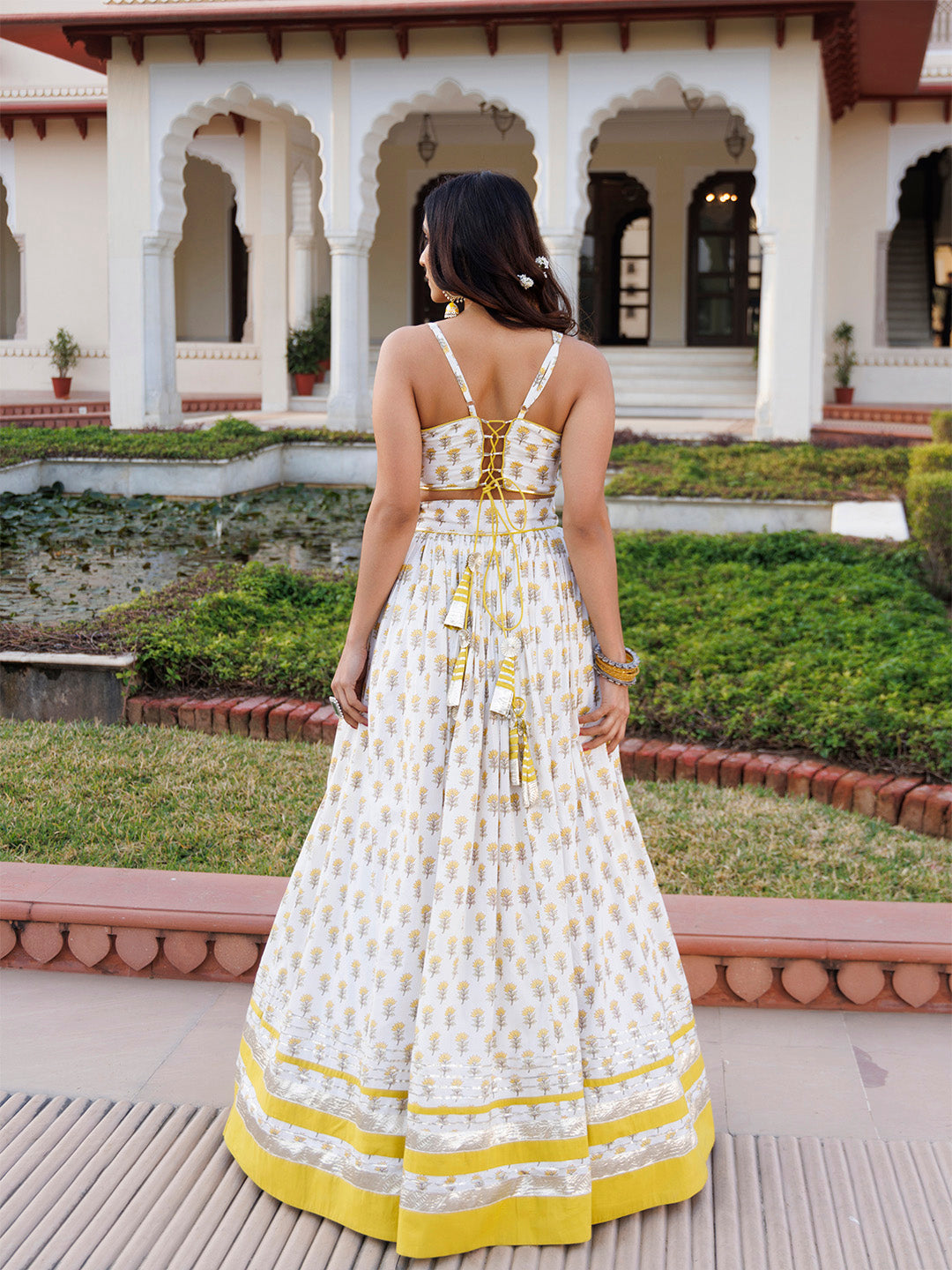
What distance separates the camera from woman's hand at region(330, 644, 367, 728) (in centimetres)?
205

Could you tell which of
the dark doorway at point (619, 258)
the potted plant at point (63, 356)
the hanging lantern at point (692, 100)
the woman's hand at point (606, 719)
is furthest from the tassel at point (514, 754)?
the potted plant at point (63, 356)

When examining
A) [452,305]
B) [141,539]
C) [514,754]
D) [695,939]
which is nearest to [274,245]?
[141,539]

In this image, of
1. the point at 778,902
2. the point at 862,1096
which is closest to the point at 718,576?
the point at 778,902

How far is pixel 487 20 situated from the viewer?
11.0m

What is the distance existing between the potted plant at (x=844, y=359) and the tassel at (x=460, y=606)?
46.0ft

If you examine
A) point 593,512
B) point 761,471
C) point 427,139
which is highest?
point 427,139

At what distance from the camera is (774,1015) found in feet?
8.87

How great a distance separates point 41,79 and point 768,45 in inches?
373

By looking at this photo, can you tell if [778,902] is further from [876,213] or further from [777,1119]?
[876,213]

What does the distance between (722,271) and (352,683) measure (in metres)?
15.4

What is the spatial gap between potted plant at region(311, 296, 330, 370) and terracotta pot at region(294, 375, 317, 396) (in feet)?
0.63

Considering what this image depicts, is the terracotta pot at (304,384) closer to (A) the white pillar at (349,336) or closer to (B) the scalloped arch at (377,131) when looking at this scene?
(A) the white pillar at (349,336)

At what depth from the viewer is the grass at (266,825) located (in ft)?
10.7

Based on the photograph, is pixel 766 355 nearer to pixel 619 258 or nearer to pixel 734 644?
pixel 619 258
